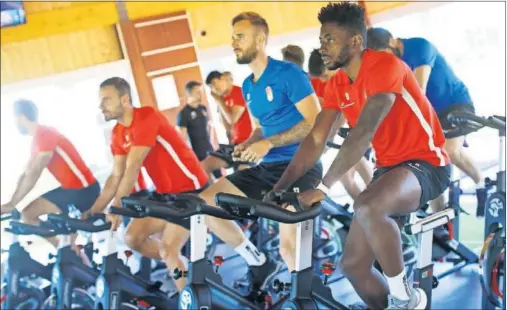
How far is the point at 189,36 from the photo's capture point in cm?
570

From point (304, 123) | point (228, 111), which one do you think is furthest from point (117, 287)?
point (228, 111)

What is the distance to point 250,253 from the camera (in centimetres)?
356

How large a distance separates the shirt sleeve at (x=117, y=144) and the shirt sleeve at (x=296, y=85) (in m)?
1.08

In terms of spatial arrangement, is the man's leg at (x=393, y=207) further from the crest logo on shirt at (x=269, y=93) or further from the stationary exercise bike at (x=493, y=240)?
the crest logo on shirt at (x=269, y=93)

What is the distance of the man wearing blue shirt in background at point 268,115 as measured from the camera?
3049 millimetres

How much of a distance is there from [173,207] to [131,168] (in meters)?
0.76

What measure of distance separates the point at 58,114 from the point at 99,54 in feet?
2.42

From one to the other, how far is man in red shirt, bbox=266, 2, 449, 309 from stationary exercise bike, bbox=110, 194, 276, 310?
393 mm

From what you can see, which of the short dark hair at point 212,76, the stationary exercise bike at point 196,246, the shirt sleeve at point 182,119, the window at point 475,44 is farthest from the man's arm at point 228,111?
the stationary exercise bike at point 196,246

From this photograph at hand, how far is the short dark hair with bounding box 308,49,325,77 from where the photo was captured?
4.27 meters

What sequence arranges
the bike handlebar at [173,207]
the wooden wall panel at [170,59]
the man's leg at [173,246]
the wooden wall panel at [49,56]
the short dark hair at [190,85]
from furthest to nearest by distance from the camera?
the wooden wall panel at [49,56] → the wooden wall panel at [170,59] → the short dark hair at [190,85] → the man's leg at [173,246] → the bike handlebar at [173,207]

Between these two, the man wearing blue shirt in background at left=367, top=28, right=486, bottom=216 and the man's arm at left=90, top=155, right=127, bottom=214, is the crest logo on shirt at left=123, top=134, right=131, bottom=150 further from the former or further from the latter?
the man wearing blue shirt in background at left=367, top=28, right=486, bottom=216

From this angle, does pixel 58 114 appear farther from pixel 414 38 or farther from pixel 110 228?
pixel 414 38

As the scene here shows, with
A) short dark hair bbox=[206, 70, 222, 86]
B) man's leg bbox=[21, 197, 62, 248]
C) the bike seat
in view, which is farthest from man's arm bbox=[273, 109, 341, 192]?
short dark hair bbox=[206, 70, 222, 86]
